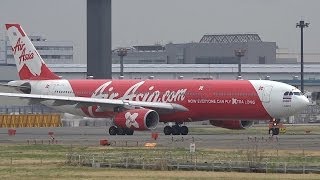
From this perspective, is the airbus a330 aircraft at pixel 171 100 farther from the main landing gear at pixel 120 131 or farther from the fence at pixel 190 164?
the fence at pixel 190 164

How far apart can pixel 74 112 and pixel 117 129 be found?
862 cm

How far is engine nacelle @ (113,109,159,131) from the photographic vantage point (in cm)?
8750

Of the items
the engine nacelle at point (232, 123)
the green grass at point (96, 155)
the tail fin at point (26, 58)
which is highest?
the tail fin at point (26, 58)

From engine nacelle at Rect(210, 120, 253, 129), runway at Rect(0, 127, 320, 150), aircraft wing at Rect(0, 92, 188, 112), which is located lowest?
runway at Rect(0, 127, 320, 150)

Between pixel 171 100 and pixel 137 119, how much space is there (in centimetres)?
505

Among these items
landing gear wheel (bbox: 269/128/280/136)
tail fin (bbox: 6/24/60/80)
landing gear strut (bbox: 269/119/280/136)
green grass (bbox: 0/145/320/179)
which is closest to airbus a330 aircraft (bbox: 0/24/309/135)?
landing gear strut (bbox: 269/119/280/136)

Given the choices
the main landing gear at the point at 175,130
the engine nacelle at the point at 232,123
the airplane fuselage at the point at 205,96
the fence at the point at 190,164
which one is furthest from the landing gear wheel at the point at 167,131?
the fence at the point at 190,164

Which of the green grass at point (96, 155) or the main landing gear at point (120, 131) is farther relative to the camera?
the main landing gear at point (120, 131)

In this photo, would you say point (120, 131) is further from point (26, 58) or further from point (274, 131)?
point (26, 58)

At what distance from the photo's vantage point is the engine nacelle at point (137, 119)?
8750cm

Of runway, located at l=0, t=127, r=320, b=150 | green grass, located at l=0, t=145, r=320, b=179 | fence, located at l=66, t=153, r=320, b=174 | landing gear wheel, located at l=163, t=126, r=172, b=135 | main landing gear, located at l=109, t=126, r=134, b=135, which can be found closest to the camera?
green grass, located at l=0, t=145, r=320, b=179

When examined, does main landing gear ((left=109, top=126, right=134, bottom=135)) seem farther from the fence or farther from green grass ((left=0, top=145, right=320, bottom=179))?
the fence

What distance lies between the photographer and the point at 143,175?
1965 inches

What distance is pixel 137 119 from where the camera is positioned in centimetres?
8762
